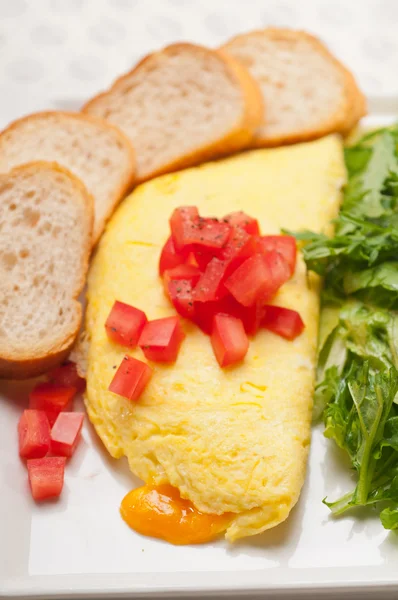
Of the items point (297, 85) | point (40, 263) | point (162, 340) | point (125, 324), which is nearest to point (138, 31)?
point (297, 85)

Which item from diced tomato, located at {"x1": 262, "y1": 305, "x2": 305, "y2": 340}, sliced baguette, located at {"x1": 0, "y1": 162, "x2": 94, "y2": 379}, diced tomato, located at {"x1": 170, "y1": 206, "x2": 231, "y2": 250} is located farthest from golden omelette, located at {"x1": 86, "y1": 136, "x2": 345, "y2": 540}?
diced tomato, located at {"x1": 170, "y1": 206, "x2": 231, "y2": 250}

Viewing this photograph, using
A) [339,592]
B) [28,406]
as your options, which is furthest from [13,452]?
[339,592]

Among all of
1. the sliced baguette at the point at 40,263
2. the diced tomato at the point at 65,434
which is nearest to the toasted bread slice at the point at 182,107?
the sliced baguette at the point at 40,263

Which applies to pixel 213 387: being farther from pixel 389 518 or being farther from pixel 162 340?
pixel 389 518

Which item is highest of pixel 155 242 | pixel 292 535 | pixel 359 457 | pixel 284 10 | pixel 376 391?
pixel 284 10

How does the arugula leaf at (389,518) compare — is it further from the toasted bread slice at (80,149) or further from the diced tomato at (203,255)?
the toasted bread slice at (80,149)

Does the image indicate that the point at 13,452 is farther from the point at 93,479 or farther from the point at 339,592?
the point at 339,592
